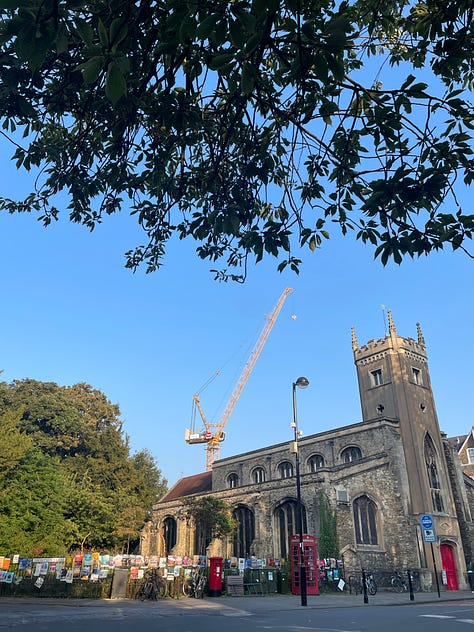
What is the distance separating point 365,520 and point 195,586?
1663cm

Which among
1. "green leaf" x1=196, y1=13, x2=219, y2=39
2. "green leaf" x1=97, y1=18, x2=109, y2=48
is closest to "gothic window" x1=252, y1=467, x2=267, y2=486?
"green leaf" x1=196, y1=13, x2=219, y2=39

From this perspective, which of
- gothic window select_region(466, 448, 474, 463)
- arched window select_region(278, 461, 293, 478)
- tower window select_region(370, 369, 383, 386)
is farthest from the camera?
gothic window select_region(466, 448, 474, 463)

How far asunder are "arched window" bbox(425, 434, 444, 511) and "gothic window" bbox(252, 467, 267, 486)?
14.6 m

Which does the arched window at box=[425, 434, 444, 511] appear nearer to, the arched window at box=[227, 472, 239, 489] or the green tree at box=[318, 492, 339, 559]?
the green tree at box=[318, 492, 339, 559]

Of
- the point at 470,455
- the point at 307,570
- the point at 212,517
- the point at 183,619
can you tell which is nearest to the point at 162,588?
the point at 307,570

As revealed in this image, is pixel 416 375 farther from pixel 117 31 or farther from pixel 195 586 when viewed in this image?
pixel 117 31

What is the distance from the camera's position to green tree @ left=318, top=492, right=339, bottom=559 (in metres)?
Answer: 30.0

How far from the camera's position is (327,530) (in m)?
30.7

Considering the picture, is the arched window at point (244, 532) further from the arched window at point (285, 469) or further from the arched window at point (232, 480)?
the arched window at point (232, 480)

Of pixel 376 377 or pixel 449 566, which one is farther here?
pixel 376 377

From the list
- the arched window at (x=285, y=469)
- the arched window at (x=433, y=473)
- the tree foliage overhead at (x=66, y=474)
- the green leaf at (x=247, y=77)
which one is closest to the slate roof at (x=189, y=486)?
the tree foliage overhead at (x=66, y=474)

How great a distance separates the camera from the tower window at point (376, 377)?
4223 centimetres

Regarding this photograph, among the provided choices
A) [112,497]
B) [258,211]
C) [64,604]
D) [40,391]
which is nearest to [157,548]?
[112,497]

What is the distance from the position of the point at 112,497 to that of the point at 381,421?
22741mm
